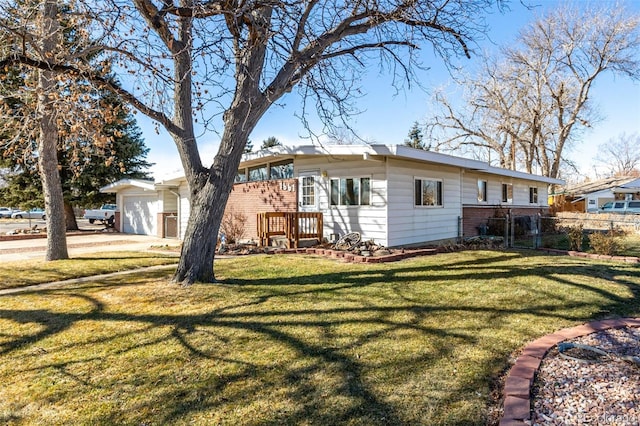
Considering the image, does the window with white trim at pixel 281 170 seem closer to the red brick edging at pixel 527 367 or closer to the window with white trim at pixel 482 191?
the window with white trim at pixel 482 191

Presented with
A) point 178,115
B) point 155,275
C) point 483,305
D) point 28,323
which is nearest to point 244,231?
point 155,275

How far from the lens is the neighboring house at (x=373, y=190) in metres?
10.2

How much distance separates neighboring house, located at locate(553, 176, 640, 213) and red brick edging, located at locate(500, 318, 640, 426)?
28222 mm

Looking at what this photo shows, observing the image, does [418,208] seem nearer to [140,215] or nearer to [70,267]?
[70,267]

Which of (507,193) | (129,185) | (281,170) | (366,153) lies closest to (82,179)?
(129,185)

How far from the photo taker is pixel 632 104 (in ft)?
77.3

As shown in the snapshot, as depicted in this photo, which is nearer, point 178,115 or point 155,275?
point 178,115

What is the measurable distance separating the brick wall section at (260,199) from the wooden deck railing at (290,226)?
680 millimetres

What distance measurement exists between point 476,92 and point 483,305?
86.7ft

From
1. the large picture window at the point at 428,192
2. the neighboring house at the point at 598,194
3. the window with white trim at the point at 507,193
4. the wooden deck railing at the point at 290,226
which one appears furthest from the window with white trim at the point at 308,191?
the neighboring house at the point at 598,194

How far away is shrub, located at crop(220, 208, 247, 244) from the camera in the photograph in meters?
12.7

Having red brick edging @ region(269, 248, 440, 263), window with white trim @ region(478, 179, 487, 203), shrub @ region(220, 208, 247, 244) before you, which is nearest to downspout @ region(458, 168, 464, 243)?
window with white trim @ region(478, 179, 487, 203)

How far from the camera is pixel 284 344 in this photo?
11.9 ft

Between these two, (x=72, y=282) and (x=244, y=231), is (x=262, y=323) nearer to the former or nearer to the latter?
(x=72, y=282)
